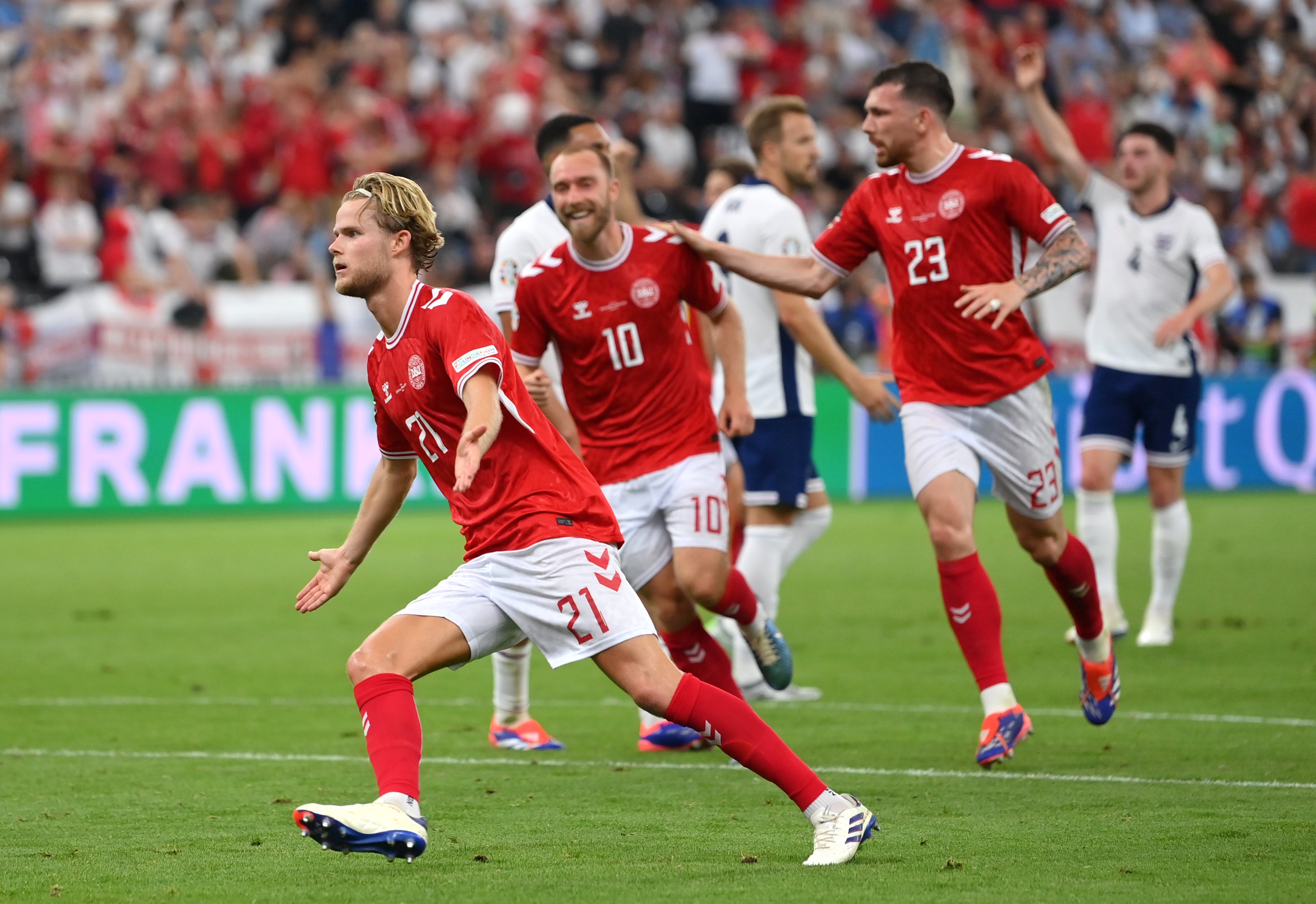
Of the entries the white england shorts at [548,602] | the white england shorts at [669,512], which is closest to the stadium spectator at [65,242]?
the white england shorts at [669,512]

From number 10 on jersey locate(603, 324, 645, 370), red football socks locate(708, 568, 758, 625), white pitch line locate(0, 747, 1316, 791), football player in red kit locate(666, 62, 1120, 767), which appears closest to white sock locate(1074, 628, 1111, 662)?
football player in red kit locate(666, 62, 1120, 767)

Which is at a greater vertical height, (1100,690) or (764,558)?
(764,558)

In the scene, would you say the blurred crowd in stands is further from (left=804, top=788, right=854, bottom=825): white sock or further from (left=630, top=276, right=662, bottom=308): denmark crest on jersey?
(left=804, top=788, right=854, bottom=825): white sock

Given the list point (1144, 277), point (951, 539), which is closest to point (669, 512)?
point (951, 539)

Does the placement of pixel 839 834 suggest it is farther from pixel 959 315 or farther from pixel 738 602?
pixel 959 315

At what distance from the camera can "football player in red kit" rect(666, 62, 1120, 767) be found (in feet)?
22.1

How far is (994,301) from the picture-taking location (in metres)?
6.48

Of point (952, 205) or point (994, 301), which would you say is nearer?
point (994, 301)

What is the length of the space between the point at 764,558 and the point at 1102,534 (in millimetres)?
2333

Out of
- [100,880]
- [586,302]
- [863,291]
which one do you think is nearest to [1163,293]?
[586,302]

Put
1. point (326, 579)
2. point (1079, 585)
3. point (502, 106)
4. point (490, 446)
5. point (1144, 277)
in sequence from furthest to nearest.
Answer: point (502, 106) → point (1144, 277) → point (1079, 585) → point (326, 579) → point (490, 446)

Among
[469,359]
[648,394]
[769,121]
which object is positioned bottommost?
[648,394]

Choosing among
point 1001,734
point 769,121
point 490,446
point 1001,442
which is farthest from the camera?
point 769,121

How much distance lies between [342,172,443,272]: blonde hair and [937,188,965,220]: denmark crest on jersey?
2.36 m
